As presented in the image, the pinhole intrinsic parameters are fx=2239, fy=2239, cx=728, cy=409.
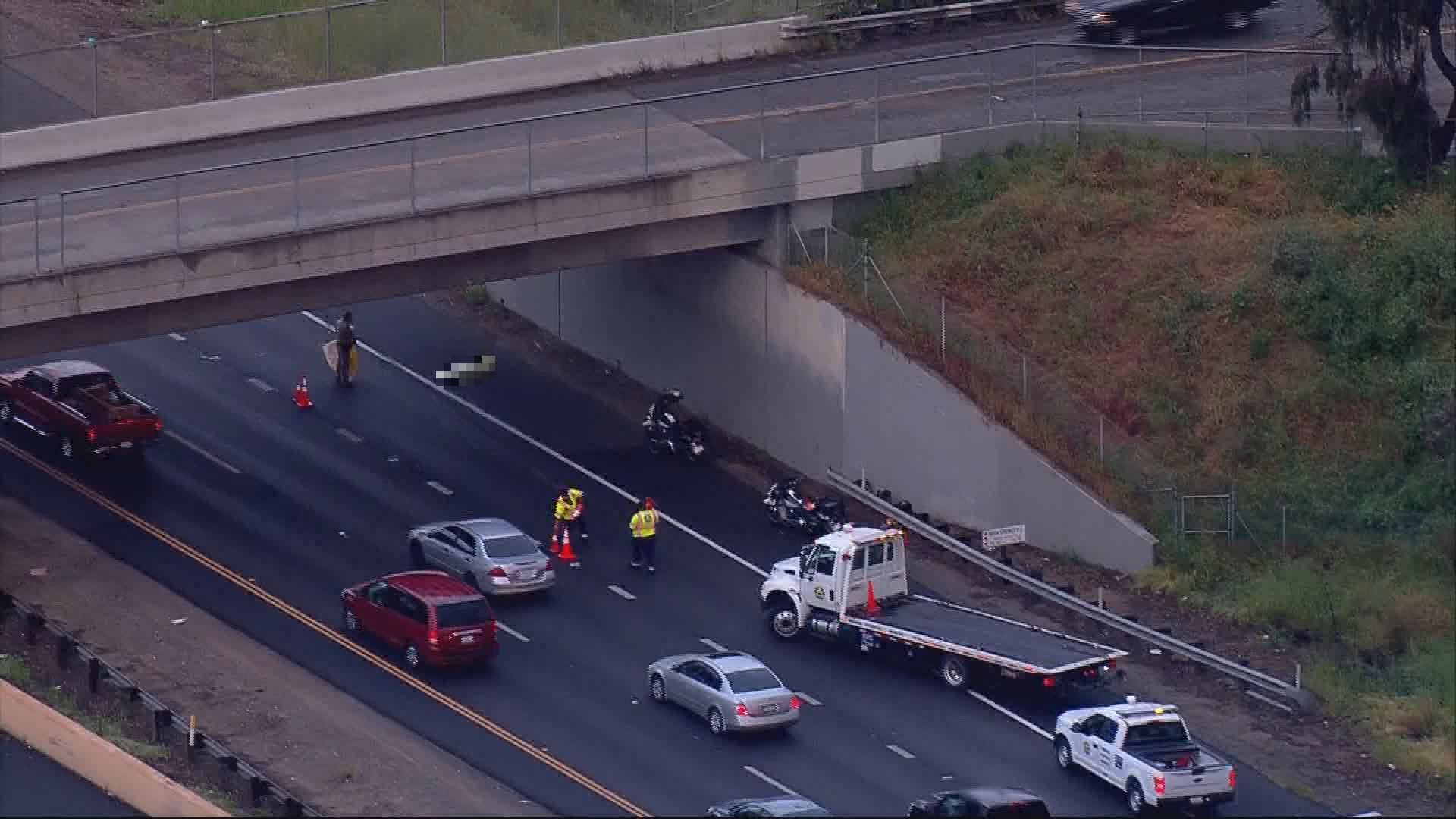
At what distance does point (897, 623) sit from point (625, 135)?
14.1 m

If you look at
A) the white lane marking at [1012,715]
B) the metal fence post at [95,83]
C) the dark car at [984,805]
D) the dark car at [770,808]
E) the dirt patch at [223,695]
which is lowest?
the white lane marking at [1012,715]

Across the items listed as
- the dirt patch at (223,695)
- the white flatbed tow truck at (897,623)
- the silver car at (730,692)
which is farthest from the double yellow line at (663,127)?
the silver car at (730,692)

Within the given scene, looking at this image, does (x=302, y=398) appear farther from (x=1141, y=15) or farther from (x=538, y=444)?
(x=1141, y=15)

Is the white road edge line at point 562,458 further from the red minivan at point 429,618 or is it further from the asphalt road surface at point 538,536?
the red minivan at point 429,618

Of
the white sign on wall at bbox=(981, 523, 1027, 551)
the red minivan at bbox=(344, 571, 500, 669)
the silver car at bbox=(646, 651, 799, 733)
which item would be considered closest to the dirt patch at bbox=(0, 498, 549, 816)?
the red minivan at bbox=(344, 571, 500, 669)

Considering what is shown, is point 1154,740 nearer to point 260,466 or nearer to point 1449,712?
point 1449,712

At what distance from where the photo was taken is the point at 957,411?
39.7 metres

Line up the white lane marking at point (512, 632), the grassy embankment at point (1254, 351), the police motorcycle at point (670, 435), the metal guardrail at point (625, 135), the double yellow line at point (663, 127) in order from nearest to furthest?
the grassy embankment at point (1254, 351) → the white lane marking at point (512, 632) → the metal guardrail at point (625, 135) → the double yellow line at point (663, 127) → the police motorcycle at point (670, 435)

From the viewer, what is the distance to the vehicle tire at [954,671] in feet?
109

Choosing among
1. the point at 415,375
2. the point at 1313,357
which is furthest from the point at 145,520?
the point at 1313,357

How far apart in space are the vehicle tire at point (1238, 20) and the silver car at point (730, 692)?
88.9 feet

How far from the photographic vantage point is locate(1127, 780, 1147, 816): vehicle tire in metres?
29.3

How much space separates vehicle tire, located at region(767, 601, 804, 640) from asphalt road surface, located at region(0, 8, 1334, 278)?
9.81 metres

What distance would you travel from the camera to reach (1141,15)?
52.6 m
